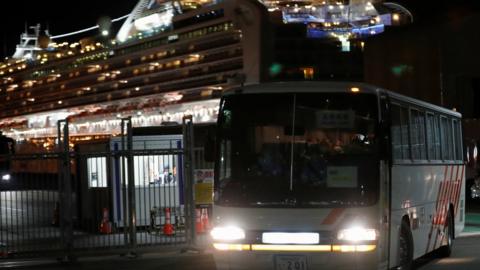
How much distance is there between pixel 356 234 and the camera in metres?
8.75

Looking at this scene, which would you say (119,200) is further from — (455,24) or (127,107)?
(127,107)

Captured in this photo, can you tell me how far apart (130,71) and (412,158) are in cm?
8355

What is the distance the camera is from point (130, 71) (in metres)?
92.4

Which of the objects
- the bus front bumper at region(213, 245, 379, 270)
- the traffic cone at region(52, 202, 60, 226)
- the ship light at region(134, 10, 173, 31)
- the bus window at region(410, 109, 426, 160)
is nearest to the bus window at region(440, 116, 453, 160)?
the bus window at region(410, 109, 426, 160)

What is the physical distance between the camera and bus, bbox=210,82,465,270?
8.76 metres

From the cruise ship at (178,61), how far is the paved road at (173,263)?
44.6 m

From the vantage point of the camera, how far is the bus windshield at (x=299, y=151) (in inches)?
349

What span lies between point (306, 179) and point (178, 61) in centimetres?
7765

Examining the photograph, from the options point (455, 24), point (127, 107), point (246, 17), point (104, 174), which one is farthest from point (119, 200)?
point (127, 107)

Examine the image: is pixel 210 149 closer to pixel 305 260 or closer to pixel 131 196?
pixel 305 260

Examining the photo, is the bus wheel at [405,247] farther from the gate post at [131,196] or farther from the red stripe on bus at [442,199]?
the gate post at [131,196]

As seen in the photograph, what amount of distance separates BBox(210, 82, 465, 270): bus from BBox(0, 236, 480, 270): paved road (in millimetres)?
2460

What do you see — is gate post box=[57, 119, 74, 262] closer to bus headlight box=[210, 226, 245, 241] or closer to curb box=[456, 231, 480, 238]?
bus headlight box=[210, 226, 245, 241]

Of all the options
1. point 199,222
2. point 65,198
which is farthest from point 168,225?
point 65,198
